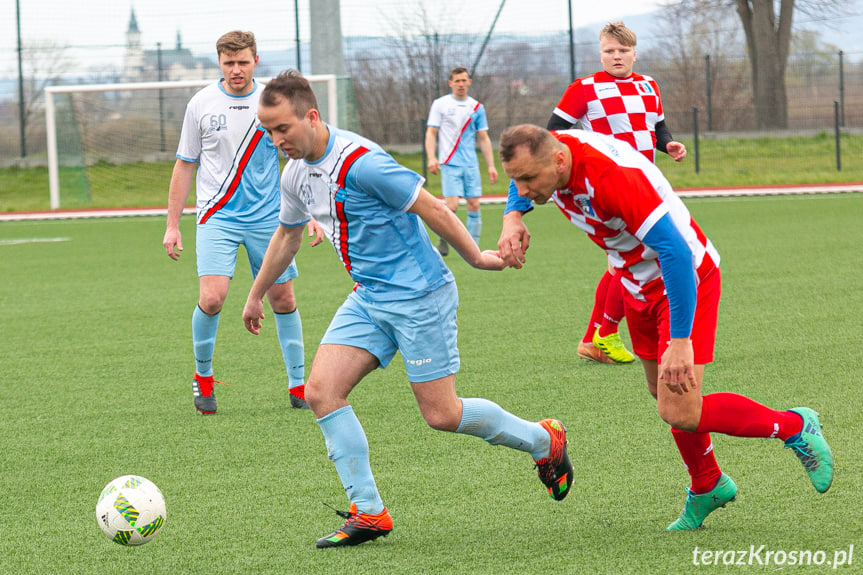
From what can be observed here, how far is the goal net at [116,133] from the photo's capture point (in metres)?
20.8

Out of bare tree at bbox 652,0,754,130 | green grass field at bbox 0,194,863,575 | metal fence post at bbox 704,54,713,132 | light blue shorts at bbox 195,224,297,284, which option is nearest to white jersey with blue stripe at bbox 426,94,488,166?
green grass field at bbox 0,194,863,575

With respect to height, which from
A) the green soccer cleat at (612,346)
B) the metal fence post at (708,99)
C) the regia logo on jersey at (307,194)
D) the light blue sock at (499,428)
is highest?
the metal fence post at (708,99)

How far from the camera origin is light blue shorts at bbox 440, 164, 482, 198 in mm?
12188

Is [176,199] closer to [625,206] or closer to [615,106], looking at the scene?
[615,106]

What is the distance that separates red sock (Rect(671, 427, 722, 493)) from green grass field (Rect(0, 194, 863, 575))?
0.56 feet

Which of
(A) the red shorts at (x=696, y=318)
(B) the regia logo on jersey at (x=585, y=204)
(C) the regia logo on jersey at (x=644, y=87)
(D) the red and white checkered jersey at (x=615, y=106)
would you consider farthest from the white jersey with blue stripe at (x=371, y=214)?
(C) the regia logo on jersey at (x=644, y=87)

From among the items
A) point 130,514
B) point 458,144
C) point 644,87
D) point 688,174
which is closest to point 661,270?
point 130,514

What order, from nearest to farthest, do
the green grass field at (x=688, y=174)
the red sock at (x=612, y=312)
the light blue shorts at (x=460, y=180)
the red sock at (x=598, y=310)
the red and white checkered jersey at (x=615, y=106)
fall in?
the red and white checkered jersey at (x=615, y=106) < the red sock at (x=612, y=312) < the red sock at (x=598, y=310) < the light blue shorts at (x=460, y=180) < the green grass field at (x=688, y=174)

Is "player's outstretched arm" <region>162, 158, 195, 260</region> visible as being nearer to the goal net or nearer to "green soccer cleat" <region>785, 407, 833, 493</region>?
"green soccer cleat" <region>785, 407, 833, 493</region>

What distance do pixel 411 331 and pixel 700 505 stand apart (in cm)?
117

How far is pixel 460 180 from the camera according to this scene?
40.2 ft

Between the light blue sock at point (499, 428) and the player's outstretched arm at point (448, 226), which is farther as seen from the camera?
the light blue sock at point (499, 428)

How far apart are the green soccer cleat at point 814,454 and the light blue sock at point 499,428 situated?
2.92ft

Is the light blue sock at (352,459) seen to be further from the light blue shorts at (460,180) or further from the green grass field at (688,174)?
the green grass field at (688,174)
